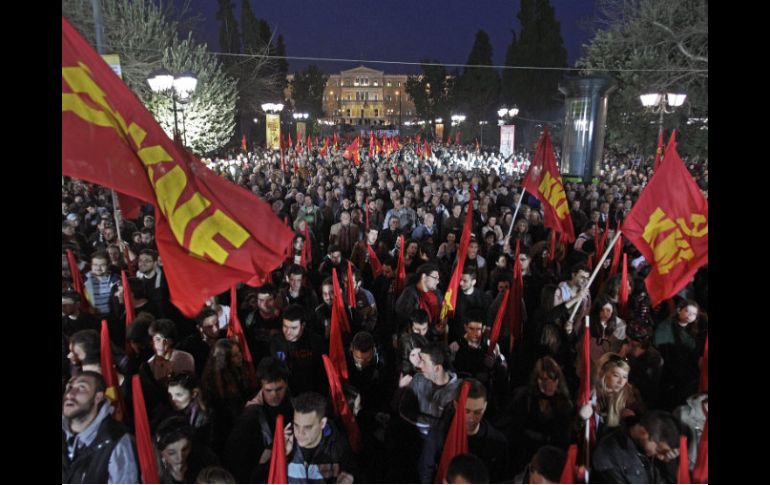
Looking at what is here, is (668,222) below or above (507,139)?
below

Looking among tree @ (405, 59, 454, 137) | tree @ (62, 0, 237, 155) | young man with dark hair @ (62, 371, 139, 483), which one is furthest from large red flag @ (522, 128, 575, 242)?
tree @ (405, 59, 454, 137)

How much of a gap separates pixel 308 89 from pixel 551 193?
78.6 metres

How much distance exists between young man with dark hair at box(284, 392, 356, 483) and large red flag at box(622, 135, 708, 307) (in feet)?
9.32

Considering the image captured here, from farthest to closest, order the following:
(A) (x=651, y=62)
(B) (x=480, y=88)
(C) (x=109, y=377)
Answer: (B) (x=480, y=88)
(A) (x=651, y=62)
(C) (x=109, y=377)

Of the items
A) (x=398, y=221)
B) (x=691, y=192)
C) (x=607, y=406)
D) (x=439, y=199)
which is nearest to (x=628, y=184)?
(x=439, y=199)

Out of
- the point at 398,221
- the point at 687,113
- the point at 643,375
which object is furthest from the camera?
the point at 687,113

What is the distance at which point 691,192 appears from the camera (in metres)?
4.41

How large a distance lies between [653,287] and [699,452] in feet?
5.34

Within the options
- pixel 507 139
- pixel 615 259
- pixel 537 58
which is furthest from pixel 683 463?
pixel 537 58

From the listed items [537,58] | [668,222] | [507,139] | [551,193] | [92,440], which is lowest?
[92,440]

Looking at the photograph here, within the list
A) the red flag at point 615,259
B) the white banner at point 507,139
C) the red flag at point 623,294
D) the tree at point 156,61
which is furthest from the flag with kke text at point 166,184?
the white banner at point 507,139

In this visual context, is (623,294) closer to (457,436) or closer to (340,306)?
(340,306)

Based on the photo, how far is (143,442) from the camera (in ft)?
9.37

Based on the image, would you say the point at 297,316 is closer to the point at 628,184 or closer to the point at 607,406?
the point at 607,406
